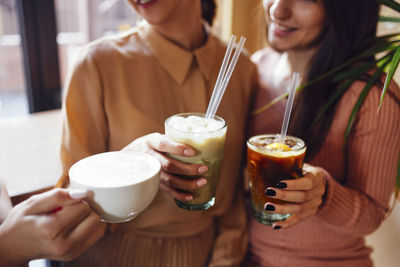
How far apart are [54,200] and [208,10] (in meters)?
1.09

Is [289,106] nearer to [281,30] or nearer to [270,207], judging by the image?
[270,207]

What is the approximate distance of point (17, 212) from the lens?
785mm

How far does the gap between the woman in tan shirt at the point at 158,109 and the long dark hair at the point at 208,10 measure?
9cm

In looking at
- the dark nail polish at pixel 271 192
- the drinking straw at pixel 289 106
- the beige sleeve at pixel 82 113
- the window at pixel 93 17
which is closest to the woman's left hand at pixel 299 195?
the dark nail polish at pixel 271 192

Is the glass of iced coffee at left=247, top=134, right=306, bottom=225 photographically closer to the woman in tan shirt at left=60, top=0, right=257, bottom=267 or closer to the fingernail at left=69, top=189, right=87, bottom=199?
the woman in tan shirt at left=60, top=0, right=257, bottom=267

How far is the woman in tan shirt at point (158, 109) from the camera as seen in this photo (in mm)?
1137

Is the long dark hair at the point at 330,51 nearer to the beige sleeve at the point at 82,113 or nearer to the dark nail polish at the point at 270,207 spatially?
the dark nail polish at the point at 270,207

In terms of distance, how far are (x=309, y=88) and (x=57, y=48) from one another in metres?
1.91

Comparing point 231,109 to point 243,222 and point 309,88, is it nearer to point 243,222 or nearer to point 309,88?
point 309,88

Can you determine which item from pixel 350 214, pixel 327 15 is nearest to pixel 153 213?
pixel 350 214

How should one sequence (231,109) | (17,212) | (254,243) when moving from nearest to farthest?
(17,212)
(231,109)
(254,243)

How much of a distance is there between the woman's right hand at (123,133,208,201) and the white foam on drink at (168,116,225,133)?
0.05 m

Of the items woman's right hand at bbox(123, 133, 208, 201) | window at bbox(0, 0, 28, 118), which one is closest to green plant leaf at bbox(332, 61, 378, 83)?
woman's right hand at bbox(123, 133, 208, 201)

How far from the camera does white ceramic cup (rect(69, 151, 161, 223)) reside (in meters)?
0.72
